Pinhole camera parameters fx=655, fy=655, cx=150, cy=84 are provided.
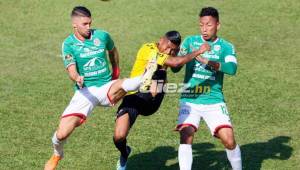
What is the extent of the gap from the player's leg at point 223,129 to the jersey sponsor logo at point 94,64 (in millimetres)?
1975

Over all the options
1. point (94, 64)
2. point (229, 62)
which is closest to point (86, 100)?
point (94, 64)

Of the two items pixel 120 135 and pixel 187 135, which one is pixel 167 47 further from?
pixel 120 135

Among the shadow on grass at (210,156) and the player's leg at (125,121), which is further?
the shadow on grass at (210,156)

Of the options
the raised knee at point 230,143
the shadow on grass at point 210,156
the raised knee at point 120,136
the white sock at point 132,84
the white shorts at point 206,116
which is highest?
the white sock at point 132,84

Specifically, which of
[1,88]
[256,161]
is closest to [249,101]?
[256,161]

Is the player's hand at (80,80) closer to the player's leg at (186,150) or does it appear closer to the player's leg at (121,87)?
the player's leg at (121,87)

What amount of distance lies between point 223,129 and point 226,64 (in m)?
1.03

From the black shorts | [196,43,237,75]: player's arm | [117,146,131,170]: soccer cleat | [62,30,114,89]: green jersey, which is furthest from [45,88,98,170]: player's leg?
[196,43,237,75]: player's arm

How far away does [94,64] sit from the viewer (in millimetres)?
10992

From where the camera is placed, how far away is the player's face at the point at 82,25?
35.4ft

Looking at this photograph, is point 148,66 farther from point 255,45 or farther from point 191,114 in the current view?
point 255,45

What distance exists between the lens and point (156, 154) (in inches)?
474

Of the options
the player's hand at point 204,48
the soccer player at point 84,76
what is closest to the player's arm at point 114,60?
the soccer player at point 84,76

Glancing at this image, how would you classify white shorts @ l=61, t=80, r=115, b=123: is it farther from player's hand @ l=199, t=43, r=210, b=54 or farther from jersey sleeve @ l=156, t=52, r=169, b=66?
player's hand @ l=199, t=43, r=210, b=54
